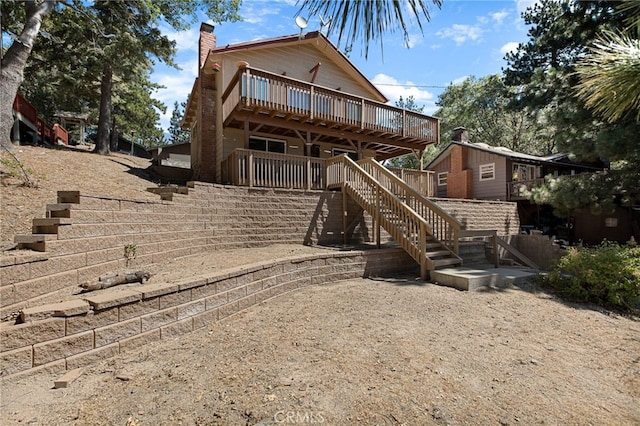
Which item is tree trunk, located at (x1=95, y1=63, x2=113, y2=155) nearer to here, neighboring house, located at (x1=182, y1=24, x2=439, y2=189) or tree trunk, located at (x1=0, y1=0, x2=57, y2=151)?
neighboring house, located at (x1=182, y1=24, x2=439, y2=189)

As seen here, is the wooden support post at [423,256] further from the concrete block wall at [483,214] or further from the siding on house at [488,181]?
the siding on house at [488,181]

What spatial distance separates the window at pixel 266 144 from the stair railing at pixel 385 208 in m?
3.64

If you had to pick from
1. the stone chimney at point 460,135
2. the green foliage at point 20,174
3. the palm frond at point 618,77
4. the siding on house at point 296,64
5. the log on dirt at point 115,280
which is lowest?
the log on dirt at point 115,280

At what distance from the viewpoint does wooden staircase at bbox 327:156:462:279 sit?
21.9 feet

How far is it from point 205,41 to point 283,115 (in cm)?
558

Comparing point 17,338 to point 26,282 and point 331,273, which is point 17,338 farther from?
point 331,273

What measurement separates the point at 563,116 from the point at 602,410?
10.6 metres

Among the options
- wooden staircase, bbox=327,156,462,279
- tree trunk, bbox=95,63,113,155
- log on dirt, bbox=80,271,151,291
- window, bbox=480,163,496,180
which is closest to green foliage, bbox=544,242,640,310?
wooden staircase, bbox=327,156,462,279

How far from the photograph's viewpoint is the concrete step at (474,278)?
19.0 ft

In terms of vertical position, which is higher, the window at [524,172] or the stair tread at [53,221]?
the window at [524,172]

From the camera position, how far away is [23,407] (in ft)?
6.97

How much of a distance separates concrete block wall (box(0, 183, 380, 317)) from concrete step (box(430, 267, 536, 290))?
3312mm

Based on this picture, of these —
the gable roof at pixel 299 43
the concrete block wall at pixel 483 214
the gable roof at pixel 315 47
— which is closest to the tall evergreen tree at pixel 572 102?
the concrete block wall at pixel 483 214

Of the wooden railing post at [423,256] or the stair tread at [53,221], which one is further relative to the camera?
the wooden railing post at [423,256]
